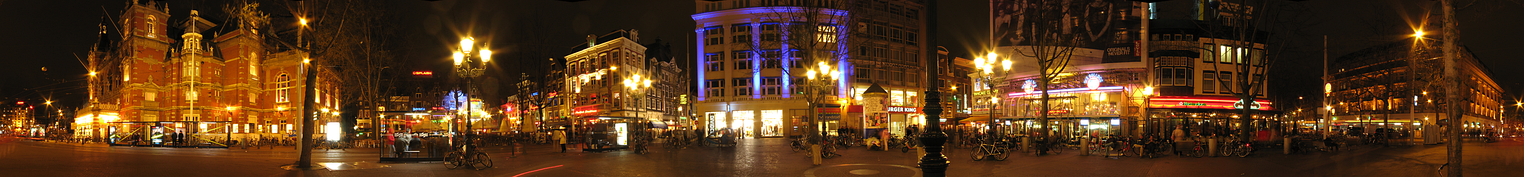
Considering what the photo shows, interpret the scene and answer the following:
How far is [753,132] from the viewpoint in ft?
179

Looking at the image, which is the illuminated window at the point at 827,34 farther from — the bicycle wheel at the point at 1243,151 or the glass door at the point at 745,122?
the bicycle wheel at the point at 1243,151

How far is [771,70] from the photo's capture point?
54.0 m

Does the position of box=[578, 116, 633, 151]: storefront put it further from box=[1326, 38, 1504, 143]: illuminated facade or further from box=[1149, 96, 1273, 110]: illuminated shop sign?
box=[1149, 96, 1273, 110]: illuminated shop sign

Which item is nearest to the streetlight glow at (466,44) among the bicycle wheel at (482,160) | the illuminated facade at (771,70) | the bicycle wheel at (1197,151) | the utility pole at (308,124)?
the bicycle wheel at (482,160)

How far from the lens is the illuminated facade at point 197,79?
183 ft

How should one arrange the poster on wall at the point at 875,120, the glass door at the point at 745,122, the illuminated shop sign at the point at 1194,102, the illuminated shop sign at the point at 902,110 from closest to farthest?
the illuminated shop sign at the point at 1194,102 → the illuminated shop sign at the point at 902,110 → the poster on wall at the point at 875,120 → the glass door at the point at 745,122

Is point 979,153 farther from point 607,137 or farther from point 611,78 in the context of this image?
point 611,78

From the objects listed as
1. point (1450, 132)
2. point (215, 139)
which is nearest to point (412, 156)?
point (1450, 132)

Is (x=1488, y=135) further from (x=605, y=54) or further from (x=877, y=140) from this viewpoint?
(x=605, y=54)

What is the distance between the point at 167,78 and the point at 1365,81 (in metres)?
70.2

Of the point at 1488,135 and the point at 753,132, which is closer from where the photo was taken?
→ the point at 1488,135

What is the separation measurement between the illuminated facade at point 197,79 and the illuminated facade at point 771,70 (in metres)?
23.0

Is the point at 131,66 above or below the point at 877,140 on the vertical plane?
above

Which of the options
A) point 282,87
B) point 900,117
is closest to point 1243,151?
point 900,117
